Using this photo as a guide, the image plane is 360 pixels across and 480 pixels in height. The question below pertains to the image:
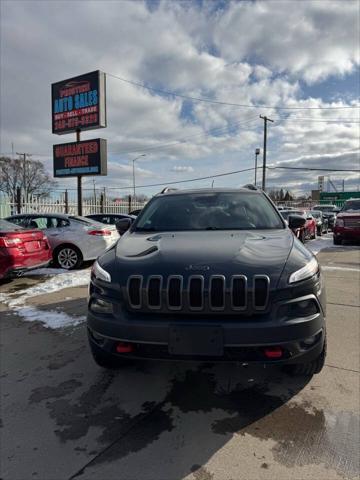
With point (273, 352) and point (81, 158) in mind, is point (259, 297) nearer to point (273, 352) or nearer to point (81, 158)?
point (273, 352)

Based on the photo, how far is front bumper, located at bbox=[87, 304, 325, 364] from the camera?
2.41 meters

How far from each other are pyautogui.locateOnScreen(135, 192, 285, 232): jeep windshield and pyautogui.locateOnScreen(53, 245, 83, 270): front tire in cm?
479

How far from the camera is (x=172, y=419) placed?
2676mm

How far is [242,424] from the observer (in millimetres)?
2613

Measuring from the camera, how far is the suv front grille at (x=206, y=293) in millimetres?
2465

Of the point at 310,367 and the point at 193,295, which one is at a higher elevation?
the point at 193,295

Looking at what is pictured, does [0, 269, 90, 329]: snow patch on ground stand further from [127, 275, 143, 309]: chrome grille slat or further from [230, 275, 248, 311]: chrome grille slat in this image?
[230, 275, 248, 311]: chrome grille slat

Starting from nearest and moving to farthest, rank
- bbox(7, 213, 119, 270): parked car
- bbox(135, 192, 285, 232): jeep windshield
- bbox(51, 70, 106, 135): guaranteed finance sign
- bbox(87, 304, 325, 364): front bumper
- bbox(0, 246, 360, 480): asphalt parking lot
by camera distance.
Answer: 1. bbox(0, 246, 360, 480): asphalt parking lot
2. bbox(87, 304, 325, 364): front bumper
3. bbox(135, 192, 285, 232): jeep windshield
4. bbox(7, 213, 119, 270): parked car
5. bbox(51, 70, 106, 135): guaranteed finance sign

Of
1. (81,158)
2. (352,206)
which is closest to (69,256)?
(81,158)

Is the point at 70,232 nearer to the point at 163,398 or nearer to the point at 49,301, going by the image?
the point at 49,301

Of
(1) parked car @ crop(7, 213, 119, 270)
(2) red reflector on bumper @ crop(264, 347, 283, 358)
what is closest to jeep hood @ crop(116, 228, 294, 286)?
(2) red reflector on bumper @ crop(264, 347, 283, 358)

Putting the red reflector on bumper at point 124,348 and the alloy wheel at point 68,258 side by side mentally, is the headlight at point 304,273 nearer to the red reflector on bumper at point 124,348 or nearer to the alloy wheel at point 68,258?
the red reflector on bumper at point 124,348

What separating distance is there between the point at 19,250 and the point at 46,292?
0.97 metres

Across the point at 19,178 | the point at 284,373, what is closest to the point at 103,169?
the point at 284,373
